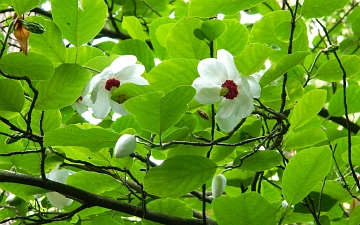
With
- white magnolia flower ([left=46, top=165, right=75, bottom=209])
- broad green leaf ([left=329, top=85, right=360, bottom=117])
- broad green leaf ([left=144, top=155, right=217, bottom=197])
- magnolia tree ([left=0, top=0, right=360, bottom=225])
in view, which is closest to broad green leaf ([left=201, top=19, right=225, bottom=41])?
magnolia tree ([left=0, top=0, right=360, bottom=225])

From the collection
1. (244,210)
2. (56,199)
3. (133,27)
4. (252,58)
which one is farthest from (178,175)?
(133,27)

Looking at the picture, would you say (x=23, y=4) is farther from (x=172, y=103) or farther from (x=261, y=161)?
(x=261, y=161)

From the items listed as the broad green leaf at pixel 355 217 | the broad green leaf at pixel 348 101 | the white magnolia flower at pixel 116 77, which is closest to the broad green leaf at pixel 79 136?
the white magnolia flower at pixel 116 77

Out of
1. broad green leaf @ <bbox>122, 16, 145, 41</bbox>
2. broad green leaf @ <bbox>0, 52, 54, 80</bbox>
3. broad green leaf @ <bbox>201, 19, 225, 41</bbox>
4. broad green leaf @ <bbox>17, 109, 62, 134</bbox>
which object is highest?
broad green leaf @ <bbox>201, 19, 225, 41</bbox>

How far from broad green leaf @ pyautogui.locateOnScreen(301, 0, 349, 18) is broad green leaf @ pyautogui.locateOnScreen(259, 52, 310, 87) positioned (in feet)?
0.57

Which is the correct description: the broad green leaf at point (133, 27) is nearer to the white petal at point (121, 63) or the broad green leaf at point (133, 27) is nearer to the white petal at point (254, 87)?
the white petal at point (121, 63)

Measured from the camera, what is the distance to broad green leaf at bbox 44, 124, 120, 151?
0.71 meters

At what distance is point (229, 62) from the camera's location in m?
0.77

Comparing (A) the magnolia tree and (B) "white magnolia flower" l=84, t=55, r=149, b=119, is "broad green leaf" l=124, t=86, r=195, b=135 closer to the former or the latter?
(A) the magnolia tree

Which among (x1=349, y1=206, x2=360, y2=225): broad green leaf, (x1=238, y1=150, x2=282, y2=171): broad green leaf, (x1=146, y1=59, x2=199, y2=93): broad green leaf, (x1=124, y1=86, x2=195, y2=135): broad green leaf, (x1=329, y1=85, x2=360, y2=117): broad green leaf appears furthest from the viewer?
(x1=329, y1=85, x2=360, y2=117): broad green leaf

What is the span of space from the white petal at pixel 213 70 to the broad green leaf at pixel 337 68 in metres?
0.28

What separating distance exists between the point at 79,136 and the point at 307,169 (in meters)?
0.39

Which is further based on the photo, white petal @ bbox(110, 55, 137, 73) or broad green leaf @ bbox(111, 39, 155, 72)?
broad green leaf @ bbox(111, 39, 155, 72)

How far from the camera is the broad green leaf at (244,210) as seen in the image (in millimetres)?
757
